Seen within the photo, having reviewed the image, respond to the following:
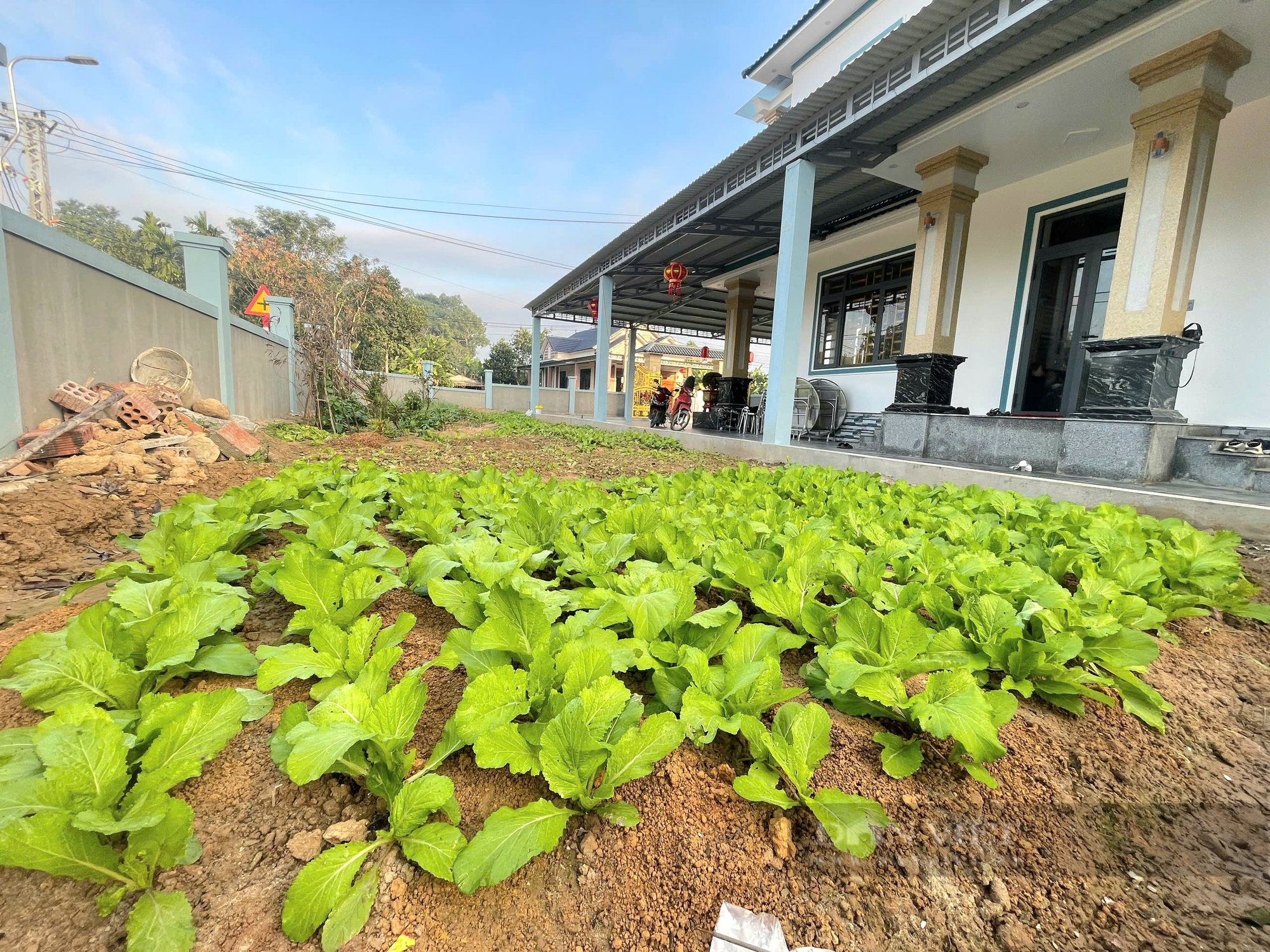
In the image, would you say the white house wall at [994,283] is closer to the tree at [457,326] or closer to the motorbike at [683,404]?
the motorbike at [683,404]

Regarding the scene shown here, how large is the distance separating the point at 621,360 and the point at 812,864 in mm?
34255

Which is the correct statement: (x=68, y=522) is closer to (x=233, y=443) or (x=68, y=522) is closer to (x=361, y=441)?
(x=233, y=443)

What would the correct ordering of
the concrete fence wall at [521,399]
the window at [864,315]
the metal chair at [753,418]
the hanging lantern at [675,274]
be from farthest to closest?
the concrete fence wall at [521,399], the hanging lantern at [675,274], the metal chair at [753,418], the window at [864,315]

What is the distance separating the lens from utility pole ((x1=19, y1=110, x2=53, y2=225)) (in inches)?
774

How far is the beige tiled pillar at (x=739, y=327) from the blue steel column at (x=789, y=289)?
5.19 m

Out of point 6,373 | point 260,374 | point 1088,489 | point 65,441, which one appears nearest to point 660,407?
point 260,374

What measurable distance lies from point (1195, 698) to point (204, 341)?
9.41 m

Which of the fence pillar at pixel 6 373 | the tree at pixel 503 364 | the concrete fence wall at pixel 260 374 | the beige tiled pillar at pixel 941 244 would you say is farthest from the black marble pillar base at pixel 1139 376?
the tree at pixel 503 364

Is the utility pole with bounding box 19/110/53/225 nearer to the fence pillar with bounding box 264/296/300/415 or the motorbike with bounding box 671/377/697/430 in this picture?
the fence pillar with bounding box 264/296/300/415

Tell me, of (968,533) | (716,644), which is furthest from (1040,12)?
(716,644)

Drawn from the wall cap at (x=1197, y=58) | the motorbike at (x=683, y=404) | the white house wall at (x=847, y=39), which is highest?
the white house wall at (x=847, y=39)

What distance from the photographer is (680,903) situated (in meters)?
0.75

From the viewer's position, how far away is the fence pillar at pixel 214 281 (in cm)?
736

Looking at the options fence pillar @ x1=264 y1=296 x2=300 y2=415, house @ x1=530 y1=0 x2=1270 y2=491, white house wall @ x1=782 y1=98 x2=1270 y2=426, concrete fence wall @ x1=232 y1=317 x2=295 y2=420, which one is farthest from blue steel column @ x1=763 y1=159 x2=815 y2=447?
fence pillar @ x1=264 y1=296 x2=300 y2=415
